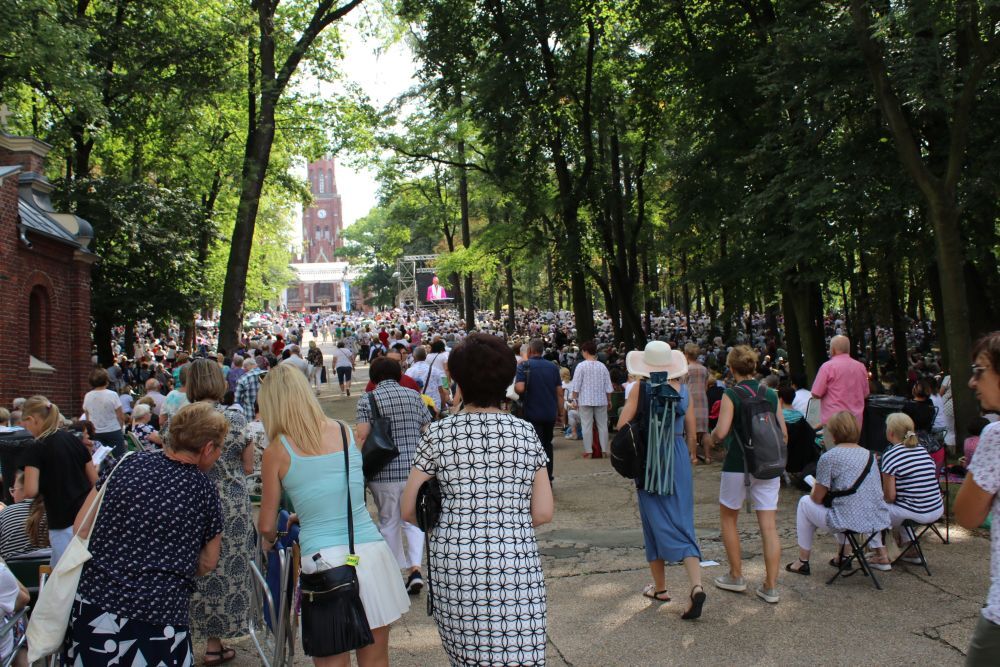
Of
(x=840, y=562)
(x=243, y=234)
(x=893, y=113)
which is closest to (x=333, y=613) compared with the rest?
(x=840, y=562)

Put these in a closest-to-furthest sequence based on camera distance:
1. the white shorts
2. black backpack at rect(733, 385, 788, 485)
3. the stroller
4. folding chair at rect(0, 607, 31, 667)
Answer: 1. folding chair at rect(0, 607, 31, 667)
2. the stroller
3. black backpack at rect(733, 385, 788, 485)
4. the white shorts

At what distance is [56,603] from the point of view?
3463mm

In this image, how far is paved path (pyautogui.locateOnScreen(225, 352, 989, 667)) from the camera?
527 centimetres

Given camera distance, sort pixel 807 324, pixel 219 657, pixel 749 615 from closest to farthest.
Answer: pixel 219 657, pixel 749 615, pixel 807 324

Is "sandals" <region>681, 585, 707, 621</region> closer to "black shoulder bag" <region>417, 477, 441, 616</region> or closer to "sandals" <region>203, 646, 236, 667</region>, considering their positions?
"black shoulder bag" <region>417, 477, 441, 616</region>

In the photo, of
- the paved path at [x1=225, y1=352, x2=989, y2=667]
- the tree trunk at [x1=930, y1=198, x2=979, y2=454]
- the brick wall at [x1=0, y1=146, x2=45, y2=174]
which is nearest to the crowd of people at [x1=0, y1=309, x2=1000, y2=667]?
the paved path at [x1=225, y1=352, x2=989, y2=667]

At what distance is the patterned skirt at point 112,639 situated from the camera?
136 inches

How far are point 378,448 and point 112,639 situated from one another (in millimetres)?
2609

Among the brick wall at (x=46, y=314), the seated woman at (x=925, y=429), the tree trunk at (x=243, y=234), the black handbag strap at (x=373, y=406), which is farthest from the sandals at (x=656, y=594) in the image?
the tree trunk at (x=243, y=234)

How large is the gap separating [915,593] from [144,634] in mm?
5323

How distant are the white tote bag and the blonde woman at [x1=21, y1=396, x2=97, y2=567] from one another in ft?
7.14

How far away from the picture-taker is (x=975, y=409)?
9.82 m

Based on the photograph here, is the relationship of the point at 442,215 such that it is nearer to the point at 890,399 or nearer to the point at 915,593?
the point at 890,399

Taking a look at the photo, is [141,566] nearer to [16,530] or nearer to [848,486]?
[16,530]
